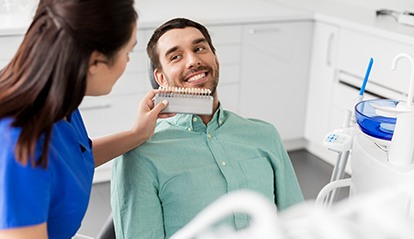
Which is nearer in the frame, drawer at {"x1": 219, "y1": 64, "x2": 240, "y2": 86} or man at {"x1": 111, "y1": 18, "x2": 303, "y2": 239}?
man at {"x1": 111, "y1": 18, "x2": 303, "y2": 239}

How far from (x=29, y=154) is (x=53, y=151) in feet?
0.32

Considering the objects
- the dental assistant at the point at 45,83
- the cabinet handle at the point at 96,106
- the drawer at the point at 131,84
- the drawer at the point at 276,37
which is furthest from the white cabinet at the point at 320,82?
the dental assistant at the point at 45,83

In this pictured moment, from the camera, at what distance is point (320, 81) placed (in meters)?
3.23

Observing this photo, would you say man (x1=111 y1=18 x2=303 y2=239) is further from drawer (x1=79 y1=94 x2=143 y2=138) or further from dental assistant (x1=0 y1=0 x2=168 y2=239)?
drawer (x1=79 y1=94 x2=143 y2=138)

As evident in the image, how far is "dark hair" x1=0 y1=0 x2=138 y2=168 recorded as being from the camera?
1.04 m

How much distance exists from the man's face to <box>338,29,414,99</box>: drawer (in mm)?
1318

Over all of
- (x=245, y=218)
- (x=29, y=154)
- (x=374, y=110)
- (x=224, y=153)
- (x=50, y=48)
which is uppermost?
(x=50, y=48)

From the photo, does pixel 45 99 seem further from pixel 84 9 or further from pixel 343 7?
pixel 343 7

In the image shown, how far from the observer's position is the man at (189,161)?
151 centimetres

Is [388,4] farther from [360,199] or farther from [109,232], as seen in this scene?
[360,199]

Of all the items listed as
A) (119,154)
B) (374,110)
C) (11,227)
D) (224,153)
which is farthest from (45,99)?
(374,110)

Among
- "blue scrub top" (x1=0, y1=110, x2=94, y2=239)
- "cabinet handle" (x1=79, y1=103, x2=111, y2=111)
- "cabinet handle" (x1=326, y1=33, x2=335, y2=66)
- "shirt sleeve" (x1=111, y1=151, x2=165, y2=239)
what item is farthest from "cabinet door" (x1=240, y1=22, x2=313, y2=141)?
"blue scrub top" (x1=0, y1=110, x2=94, y2=239)

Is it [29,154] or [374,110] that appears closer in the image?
[29,154]

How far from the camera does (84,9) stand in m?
1.05
